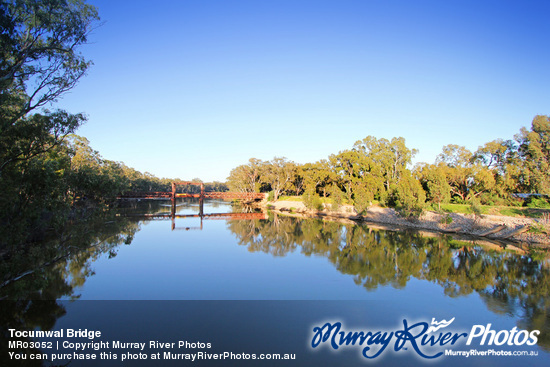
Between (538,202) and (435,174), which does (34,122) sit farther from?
(538,202)

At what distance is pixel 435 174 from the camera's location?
112 ft

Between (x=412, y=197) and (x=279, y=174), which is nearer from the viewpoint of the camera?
(x=412, y=197)

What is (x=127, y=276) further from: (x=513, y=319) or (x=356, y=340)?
(x=513, y=319)

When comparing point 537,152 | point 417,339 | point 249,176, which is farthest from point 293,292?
point 249,176

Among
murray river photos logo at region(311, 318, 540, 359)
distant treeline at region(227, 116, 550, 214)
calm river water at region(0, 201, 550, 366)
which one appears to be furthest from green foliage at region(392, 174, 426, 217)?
murray river photos logo at region(311, 318, 540, 359)

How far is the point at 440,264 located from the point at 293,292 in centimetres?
953

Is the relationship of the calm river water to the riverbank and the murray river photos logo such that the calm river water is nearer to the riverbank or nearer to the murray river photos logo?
Answer: the murray river photos logo

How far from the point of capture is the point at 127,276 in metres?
13.8

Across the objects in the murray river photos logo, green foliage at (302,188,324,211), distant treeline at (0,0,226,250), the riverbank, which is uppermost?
distant treeline at (0,0,226,250)

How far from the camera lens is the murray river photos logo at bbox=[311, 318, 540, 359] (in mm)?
7836

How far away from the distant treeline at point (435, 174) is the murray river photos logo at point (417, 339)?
79.8 ft

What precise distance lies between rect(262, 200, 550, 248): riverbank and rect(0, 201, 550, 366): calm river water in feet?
13.8

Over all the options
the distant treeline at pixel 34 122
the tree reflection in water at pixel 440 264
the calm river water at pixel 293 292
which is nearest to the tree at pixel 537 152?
the tree reflection in water at pixel 440 264

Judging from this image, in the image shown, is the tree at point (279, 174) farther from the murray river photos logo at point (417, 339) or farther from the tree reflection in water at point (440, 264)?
the murray river photos logo at point (417, 339)
